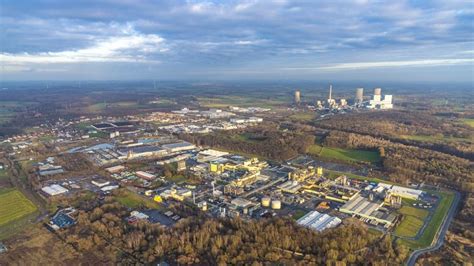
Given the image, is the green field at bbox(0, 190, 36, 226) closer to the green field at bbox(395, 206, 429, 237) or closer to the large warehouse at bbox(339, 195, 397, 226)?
the large warehouse at bbox(339, 195, 397, 226)

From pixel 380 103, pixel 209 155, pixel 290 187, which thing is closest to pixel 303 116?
pixel 380 103

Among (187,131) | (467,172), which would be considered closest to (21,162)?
(187,131)

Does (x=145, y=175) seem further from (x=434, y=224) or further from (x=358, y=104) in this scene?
(x=358, y=104)

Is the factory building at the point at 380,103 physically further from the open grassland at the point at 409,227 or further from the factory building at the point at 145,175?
the factory building at the point at 145,175

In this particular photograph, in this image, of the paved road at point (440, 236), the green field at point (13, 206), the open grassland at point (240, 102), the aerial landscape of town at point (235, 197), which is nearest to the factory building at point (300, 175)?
the aerial landscape of town at point (235, 197)

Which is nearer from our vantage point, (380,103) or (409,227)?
(409,227)

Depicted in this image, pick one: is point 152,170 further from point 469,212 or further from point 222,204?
point 469,212
